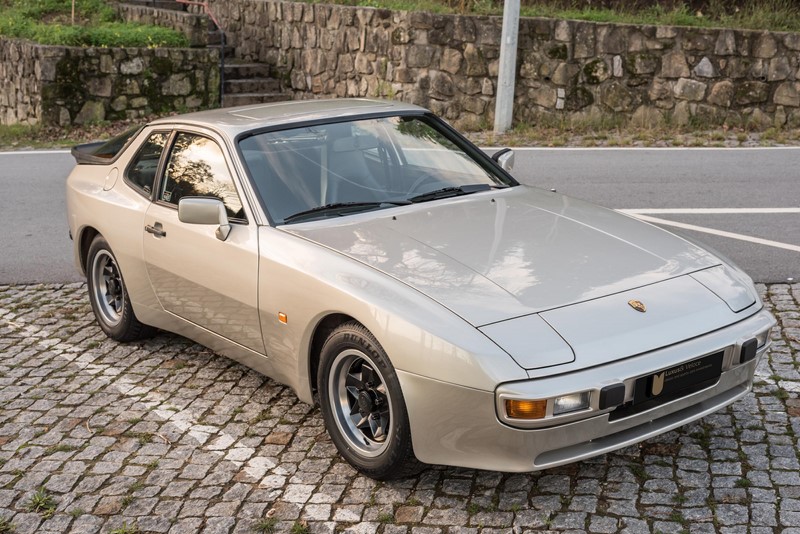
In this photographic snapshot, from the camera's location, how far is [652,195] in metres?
10.3

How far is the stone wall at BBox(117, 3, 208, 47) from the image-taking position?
1841cm

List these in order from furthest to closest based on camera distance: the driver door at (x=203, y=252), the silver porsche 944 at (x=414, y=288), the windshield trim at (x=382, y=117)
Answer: the windshield trim at (x=382, y=117) < the driver door at (x=203, y=252) < the silver porsche 944 at (x=414, y=288)

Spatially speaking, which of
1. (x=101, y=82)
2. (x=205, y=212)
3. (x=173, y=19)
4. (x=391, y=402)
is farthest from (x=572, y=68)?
(x=391, y=402)

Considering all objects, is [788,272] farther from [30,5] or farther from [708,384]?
[30,5]

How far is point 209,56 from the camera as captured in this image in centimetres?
1697

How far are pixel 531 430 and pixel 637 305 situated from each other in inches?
30.6

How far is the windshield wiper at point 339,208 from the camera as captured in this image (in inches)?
200

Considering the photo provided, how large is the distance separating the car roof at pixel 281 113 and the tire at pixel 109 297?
0.96m

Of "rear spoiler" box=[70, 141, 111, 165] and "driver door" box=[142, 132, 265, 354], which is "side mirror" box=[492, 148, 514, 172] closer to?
"driver door" box=[142, 132, 265, 354]

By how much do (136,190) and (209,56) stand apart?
11468 millimetres

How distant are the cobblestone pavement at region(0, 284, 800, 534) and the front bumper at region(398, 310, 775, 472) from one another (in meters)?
0.32

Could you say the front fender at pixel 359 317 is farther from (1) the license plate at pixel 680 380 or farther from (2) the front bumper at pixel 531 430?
(1) the license plate at pixel 680 380

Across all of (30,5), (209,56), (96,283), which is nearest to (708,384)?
(96,283)

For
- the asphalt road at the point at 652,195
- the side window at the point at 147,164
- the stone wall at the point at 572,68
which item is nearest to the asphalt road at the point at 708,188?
the asphalt road at the point at 652,195
